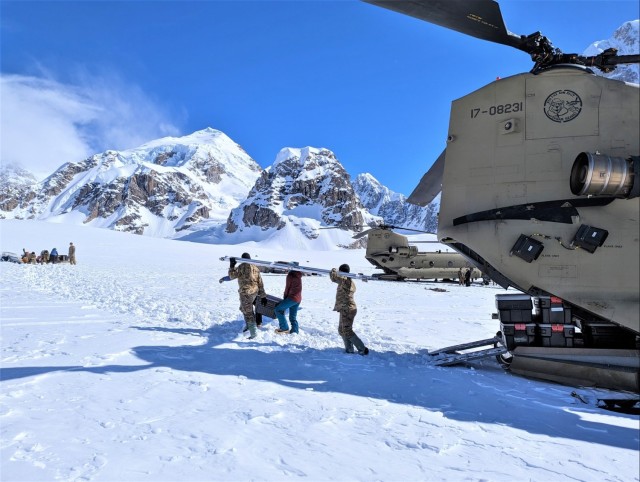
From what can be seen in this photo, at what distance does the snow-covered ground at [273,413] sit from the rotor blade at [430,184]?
2913 mm

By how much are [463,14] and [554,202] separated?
2.82 m

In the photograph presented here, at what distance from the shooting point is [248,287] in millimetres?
8734

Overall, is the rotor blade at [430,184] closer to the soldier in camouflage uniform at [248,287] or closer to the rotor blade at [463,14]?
the rotor blade at [463,14]

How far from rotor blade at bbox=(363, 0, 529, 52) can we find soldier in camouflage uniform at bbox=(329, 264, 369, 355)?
4111 millimetres

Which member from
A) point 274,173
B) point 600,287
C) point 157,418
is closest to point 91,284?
point 157,418

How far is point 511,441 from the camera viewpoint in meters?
3.75

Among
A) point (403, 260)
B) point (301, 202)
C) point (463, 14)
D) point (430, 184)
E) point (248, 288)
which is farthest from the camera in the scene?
point (301, 202)

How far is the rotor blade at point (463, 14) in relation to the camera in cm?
445

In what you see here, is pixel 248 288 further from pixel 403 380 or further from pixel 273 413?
pixel 273 413

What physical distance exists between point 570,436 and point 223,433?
3.28m

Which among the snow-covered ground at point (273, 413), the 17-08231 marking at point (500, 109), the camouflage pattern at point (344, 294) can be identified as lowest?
the snow-covered ground at point (273, 413)

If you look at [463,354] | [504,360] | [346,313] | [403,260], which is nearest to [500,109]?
[463,354]

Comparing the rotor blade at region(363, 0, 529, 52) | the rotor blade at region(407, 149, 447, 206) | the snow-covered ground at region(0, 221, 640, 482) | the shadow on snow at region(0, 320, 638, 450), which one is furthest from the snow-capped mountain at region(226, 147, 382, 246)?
the rotor blade at region(363, 0, 529, 52)

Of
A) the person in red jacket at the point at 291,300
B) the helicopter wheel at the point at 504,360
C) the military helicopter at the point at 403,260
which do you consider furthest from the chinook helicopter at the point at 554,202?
the military helicopter at the point at 403,260
